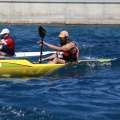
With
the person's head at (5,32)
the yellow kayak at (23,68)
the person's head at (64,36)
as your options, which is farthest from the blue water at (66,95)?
the person's head at (5,32)

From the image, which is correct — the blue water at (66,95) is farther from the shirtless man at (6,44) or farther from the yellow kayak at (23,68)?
the shirtless man at (6,44)

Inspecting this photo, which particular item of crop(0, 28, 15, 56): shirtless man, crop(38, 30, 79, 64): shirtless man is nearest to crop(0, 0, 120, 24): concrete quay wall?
crop(0, 28, 15, 56): shirtless man

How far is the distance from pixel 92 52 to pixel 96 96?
29.8ft

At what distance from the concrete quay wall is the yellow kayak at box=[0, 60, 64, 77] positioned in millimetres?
23052

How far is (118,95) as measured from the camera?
10.7 metres

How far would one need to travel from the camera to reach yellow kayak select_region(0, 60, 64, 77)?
42.1 ft

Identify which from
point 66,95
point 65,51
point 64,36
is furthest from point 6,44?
point 66,95

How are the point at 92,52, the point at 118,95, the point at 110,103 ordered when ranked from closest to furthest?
the point at 110,103 < the point at 118,95 < the point at 92,52

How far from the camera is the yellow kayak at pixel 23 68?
12.8 metres

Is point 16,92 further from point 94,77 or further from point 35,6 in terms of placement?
point 35,6

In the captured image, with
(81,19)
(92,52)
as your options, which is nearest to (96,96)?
(92,52)

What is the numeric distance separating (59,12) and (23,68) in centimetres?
2355

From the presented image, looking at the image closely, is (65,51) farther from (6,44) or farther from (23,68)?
(6,44)

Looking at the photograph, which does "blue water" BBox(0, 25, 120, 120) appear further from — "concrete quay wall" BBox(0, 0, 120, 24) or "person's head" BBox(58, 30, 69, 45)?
"concrete quay wall" BBox(0, 0, 120, 24)
